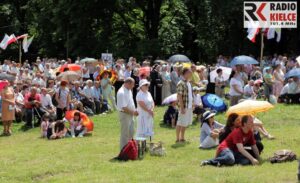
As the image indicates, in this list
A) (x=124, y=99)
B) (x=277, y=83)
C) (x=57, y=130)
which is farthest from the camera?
(x=277, y=83)

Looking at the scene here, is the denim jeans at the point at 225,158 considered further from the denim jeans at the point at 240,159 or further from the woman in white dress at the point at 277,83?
the woman in white dress at the point at 277,83

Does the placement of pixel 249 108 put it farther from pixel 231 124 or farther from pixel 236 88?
pixel 236 88

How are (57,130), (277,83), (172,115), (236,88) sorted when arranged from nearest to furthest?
1. (236,88)
2. (57,130)
3. (172,115)
4. (277,83)

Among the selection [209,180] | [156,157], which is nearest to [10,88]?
[156,157]

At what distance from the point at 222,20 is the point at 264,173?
99.4 feet

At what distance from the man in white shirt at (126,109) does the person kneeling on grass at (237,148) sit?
214 centimetres

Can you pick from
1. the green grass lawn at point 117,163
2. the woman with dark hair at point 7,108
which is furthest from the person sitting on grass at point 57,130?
the woman with dark hair at point 7,108

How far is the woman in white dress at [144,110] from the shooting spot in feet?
44.7

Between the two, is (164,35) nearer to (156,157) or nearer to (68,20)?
(68,20)

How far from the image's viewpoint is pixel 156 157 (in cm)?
1307

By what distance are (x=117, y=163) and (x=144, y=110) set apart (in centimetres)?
183

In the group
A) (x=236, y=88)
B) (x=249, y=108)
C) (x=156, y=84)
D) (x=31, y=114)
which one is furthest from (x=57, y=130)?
(x=249, y=108)

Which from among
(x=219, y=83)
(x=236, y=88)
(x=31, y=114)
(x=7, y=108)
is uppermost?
(x=219, y=83)

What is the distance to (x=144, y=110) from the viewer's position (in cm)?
1369
